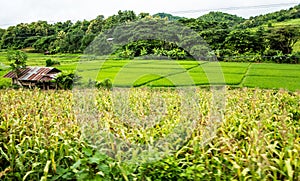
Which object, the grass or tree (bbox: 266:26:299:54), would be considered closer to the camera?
the grass

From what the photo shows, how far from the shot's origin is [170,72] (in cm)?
1429

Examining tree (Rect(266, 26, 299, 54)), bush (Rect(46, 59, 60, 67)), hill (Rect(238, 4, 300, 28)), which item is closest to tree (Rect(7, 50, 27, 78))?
bush (Rect(46, 59, 60, 67))

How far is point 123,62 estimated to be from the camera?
1620 centimetres

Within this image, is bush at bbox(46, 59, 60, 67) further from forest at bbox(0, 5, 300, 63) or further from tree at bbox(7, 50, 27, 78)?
tree at bbox(7, 50, 27, 78)

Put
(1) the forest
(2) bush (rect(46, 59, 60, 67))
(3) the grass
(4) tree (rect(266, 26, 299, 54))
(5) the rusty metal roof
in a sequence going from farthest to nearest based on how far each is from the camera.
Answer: (4) tree (rect(266, 26, 299, 54)) → (1) the forest → (2) bush (rect(46, 59, 60, 67)) → (3) the grass → (5) the rusty metal roof

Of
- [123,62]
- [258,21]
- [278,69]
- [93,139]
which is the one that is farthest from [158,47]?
[258,21]

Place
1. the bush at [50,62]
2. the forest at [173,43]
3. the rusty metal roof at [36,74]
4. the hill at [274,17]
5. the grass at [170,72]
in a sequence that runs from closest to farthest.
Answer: the rusty metal roof at [36,74] < the grass at [170,72] < the bush at [50,62] < the forest at [173,43] < the hill at [274,17]

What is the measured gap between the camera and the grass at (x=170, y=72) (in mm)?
12516

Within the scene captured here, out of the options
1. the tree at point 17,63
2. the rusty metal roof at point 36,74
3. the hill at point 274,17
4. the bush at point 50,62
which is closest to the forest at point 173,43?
the bush at point 50,62

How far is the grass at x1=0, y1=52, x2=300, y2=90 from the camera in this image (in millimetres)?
12516

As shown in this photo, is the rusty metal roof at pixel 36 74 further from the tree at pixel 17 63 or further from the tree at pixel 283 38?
the tree at pixel 283 38

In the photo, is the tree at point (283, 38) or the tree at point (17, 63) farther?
the tree at point (283, 38)

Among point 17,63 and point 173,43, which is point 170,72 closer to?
point 173,43

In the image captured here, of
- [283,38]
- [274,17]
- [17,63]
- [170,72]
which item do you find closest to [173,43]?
[170,72]
